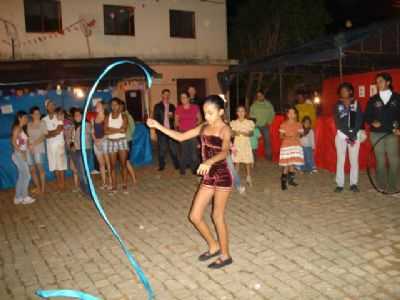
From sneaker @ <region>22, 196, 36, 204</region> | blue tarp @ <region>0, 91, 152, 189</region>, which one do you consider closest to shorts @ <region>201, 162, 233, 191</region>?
sneaker @ <region>22, 196, 36, 204</region>

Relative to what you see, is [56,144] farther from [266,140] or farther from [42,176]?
[266,140]

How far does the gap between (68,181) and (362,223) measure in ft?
22.7

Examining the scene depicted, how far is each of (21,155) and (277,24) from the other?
730 inches

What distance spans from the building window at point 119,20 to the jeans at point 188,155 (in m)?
10.9

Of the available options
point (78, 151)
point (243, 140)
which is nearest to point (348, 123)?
point (243, 140)

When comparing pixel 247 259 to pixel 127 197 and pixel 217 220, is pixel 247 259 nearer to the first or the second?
pixel 217 220

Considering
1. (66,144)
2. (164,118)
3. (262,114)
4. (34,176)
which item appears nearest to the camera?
(34,176)

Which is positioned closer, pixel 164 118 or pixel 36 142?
pixel 36 142

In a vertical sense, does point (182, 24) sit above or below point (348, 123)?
above

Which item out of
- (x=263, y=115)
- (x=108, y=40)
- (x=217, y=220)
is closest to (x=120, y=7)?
(x=108, y=40)

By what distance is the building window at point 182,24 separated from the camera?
1972 cm

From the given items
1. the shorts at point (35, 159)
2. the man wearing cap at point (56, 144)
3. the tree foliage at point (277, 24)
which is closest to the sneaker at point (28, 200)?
the shorts at point (35, 159)

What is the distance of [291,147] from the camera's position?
7574mm

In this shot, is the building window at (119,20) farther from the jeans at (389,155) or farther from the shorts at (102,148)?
the jeans at (389,155)
